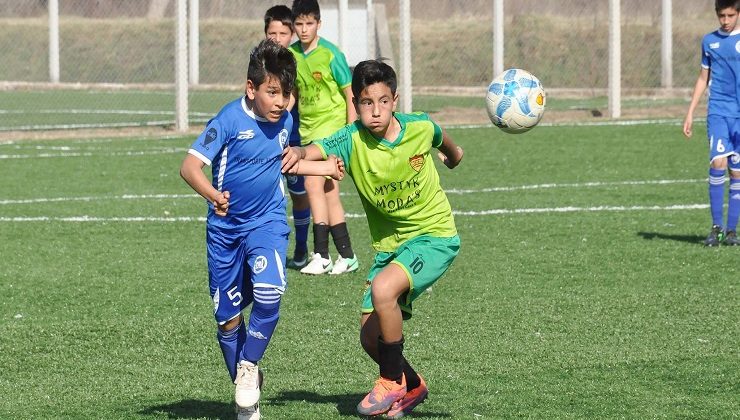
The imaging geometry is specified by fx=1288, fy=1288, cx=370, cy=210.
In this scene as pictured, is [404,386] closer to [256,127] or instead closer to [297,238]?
[256,127]

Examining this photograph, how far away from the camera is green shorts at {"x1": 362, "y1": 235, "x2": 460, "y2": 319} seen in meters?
5.87

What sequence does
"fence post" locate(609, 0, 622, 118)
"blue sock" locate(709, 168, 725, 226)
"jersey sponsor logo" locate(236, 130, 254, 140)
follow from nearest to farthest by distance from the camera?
1. "jersey sponsor logo" locate(236, 130, 254, 140)
2. "blue sock" locate(709, 168, 725, 226)
3. "fence post" locate(609, 0, 622, 118)

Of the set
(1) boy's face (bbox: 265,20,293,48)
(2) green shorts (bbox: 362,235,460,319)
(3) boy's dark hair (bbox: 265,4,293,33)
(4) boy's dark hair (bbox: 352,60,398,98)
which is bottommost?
(2) green shorts (bbox: 362,235,460,319)

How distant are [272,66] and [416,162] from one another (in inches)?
31.9

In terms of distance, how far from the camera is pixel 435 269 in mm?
5910

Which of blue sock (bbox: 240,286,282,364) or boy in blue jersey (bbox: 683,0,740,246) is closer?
blue sock (bbox: 240,286,282,364)

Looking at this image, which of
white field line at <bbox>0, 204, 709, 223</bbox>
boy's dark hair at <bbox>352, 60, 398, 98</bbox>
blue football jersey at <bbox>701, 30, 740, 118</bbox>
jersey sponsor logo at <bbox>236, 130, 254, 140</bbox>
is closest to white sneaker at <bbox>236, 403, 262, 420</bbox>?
jersey sponsor logo at <bbox>236, 130, 254, 140</bbox>

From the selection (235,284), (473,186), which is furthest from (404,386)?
(473,186)

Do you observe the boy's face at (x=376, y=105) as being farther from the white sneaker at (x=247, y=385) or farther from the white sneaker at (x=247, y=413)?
the white sneaker at (x=247, y=413)

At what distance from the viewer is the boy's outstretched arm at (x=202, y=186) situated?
224 inches

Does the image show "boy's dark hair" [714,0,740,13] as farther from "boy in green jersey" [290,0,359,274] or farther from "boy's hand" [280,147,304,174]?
"boy's hand" [280,147,304,174]

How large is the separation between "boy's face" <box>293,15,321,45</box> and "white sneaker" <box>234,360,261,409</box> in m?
4.47

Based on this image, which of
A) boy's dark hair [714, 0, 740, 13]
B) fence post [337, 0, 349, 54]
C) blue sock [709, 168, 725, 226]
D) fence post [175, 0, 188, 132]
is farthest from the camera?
fence post [337, 0, 349, 54]

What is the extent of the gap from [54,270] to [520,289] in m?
3.57
